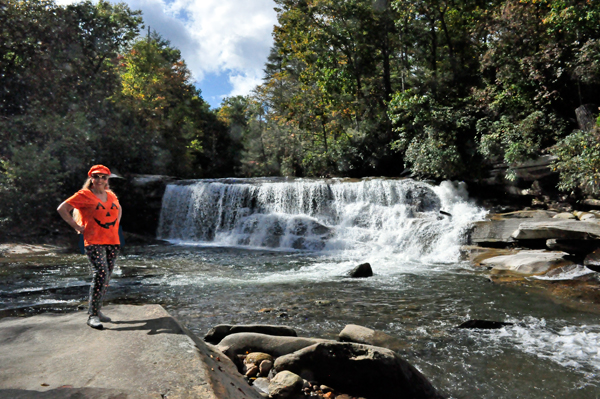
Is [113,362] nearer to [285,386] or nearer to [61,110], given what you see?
[285,386]

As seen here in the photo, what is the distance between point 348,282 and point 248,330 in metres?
4.28

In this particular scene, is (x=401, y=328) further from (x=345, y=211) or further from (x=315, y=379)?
(x=345, y=211)

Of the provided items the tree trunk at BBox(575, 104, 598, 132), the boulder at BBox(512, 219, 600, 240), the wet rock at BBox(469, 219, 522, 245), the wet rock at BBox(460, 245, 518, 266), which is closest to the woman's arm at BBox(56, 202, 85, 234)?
the wet rock at BBox(460, 245, 518, 266)

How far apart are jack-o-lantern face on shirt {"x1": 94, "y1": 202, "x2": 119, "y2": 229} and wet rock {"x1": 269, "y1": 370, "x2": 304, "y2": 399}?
2.29 meters

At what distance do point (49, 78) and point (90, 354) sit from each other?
19449 mm

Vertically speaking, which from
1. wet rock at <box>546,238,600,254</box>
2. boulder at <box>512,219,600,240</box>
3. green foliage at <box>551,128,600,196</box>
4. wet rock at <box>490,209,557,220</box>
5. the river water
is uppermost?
green foliage at <box>551,128,600,196</box>

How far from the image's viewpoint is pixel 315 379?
3.41 meters

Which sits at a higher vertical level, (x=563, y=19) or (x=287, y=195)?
(x=563, y=19)

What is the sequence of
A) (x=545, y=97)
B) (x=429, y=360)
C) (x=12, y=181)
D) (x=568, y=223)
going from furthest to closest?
(x=12, y=181), (x=545, y=97), (x=568, y=223), (x=429, y=360)

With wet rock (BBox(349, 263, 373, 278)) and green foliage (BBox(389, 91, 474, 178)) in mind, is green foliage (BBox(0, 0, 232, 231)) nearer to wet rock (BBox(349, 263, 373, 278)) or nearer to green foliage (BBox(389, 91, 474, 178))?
wet rock (BBox(349, 263, 373, 278))

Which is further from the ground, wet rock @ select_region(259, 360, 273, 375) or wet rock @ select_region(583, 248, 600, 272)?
wet rock @ select_region(583, 248, 600, 272)

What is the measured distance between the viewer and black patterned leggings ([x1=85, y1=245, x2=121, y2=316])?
3.75 meters

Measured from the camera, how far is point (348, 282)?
8305 millimetres

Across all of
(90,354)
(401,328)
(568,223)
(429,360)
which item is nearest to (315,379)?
(429,360)
